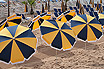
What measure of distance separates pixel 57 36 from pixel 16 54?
72.6 inches

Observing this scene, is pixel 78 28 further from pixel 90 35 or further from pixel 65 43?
pixel 65 43

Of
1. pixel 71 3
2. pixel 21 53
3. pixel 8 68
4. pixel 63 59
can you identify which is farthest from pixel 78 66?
pixel 71 3

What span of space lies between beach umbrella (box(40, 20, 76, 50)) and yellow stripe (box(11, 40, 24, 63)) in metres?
1.37

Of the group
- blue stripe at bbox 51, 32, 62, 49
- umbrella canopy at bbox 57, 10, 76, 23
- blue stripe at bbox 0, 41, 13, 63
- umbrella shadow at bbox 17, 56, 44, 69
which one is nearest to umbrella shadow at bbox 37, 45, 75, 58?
umbrella shadow at bbox 17, 56, 44, 69

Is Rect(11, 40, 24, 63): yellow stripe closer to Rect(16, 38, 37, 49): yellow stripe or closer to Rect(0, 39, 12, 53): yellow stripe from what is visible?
Rect(0, 39, 12, 53): yellow stripe

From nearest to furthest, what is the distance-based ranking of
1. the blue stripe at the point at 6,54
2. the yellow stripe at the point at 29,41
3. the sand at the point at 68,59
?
the blue stripe at the point at 6,54, the yellow stripe at the point at 29,41, the sand at the point at 68,59

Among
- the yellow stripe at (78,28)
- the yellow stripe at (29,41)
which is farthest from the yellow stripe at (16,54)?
the yellow stripe at (78,28)

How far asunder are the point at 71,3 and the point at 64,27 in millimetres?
26370

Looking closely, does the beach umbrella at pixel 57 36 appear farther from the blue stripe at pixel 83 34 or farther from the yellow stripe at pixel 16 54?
the yellow stripe at pixel 16 54

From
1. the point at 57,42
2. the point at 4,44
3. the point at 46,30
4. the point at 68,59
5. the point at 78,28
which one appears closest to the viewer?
the point at 4,44

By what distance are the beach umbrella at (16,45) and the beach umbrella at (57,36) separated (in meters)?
0.72

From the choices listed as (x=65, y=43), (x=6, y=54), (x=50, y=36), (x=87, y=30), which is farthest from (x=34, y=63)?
(x=87, y=30)

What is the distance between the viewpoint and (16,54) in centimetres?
477

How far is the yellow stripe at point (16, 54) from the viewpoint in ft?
15.5
